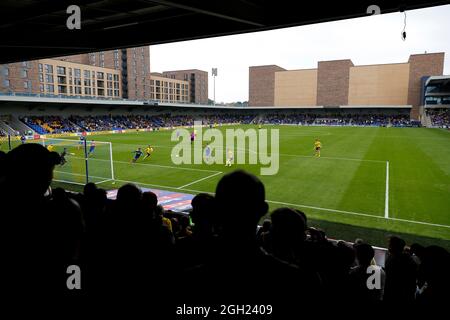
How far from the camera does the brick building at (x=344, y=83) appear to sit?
86812 mm

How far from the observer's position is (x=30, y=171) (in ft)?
7.00

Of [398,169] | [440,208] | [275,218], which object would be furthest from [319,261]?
[398,169]

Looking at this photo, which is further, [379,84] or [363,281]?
[379,84]

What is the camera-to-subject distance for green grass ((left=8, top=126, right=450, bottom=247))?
12.4 meters

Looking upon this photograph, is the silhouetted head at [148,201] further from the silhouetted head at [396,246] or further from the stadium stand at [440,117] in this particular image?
the stadium stand at [440,117]

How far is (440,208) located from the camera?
45.0 feet

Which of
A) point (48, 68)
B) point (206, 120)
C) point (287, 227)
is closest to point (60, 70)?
point (48, 68)

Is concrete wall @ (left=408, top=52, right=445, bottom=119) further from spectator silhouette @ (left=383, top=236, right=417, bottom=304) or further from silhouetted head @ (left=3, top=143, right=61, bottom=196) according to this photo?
silhouetted head @ (left=3, top=143, right=61, bottom=196)

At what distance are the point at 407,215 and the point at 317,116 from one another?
305ft

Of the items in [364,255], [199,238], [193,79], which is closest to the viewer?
[199,238]

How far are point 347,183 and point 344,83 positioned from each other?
87.4 metres

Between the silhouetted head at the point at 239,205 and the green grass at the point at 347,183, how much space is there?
10.5m

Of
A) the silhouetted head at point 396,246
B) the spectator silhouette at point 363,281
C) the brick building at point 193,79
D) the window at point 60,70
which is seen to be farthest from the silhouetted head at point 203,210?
the brick building at point 193,79

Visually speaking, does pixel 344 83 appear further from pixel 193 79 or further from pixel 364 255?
pixel 364 255
